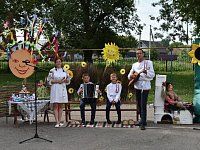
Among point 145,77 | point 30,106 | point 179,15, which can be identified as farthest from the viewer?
point 179,15

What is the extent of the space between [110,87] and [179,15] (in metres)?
26.0

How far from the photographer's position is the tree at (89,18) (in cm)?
3844

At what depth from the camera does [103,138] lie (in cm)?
958

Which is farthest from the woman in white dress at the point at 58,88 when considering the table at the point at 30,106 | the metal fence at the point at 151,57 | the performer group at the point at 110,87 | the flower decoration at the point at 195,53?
the flower decoration at the point at 195,53

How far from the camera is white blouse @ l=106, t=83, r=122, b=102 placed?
37.7 feet

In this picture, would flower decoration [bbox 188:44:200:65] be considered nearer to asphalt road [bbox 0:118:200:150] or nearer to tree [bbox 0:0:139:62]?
asphalt road [bbox 0:118:200:150]

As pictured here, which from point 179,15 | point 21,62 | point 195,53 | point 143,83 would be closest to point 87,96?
point 143,83

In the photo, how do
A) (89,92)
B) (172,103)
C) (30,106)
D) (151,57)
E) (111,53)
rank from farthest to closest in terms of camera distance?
(151,57) < (111,53) < (172,103) < (89,92) < (30,106)

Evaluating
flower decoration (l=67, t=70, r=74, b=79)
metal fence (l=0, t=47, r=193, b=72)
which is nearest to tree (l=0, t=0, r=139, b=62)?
metal fence (l=0, t=47, r=193, b=72)

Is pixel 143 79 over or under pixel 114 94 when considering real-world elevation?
over

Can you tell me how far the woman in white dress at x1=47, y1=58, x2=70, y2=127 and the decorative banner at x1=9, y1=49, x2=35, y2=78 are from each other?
1.98 ft

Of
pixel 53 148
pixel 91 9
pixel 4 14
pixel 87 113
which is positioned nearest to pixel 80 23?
pixel 91 9

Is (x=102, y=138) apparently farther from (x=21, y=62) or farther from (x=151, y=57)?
(x=151, y=57)

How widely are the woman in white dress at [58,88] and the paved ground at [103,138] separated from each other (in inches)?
18.1
